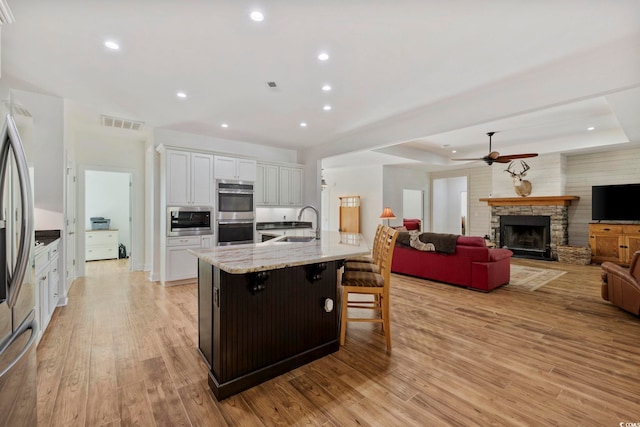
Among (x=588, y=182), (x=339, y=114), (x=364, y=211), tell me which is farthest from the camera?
(x=364, y=211)

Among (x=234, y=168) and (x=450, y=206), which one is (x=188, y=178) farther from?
(x=450, y=206)

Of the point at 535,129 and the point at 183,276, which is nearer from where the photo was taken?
the point at 183,276

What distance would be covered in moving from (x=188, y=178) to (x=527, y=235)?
8.42 meters

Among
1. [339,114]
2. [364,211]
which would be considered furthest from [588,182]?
[339,114]

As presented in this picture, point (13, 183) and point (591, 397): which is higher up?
point (13, 183)

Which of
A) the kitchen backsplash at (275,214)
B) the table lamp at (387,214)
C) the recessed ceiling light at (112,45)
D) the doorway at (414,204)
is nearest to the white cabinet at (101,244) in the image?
the kitchen backsplash at (275,214)

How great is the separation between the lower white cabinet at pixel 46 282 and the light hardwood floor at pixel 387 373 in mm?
185

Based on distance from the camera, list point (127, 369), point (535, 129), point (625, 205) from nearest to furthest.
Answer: point (127, 369)
point (535, 129)
point (625, 205)

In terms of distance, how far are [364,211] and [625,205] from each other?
232 inches

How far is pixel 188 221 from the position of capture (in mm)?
4871

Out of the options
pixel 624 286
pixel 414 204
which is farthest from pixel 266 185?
→ pixel 414 204

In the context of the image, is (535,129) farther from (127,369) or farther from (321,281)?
(127,369)

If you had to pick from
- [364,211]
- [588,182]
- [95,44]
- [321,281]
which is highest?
[95,44]

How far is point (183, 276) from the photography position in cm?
478
